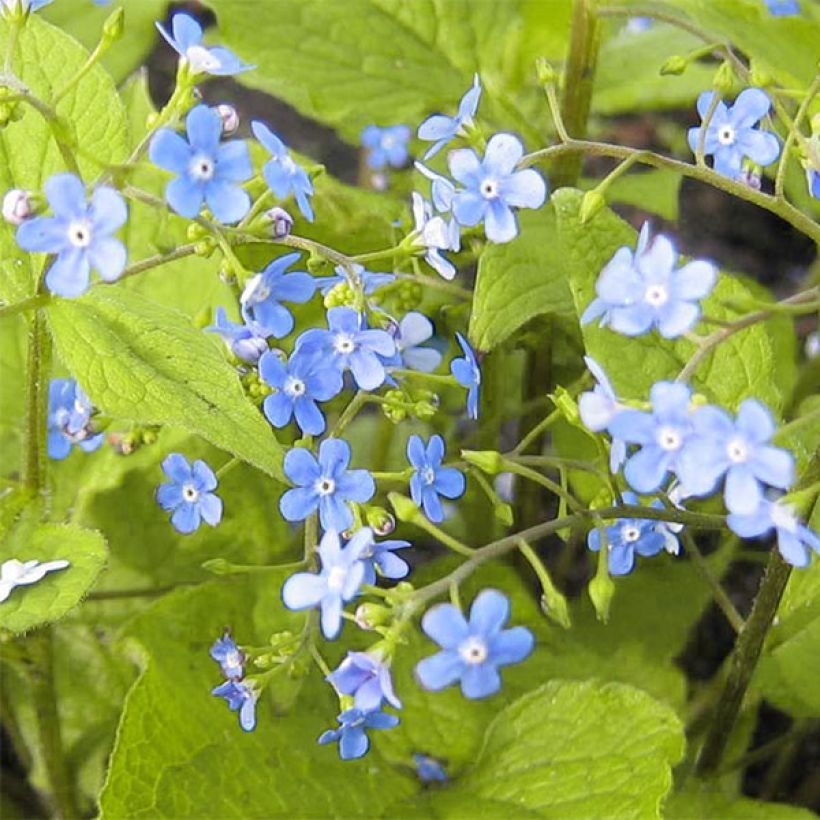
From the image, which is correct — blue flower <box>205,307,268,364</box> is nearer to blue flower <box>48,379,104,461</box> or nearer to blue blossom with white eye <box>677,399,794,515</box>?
blue flower <box>48,379,104,461</box>

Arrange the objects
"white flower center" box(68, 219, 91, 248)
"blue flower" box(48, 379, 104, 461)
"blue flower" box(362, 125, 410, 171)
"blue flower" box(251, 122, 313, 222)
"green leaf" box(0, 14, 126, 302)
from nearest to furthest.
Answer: "white flower center" box(68, 219, 91, 248), "blue flower" box(251, 122, 313, 222), "green leaf" box(0, 14, 126, 302), "blue flower" box(48, 379, 104, 461), "blue flower" box(362, 125, 410, 171)

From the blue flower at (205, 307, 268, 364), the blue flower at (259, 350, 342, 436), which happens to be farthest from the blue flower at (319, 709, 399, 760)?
the blue flower at (205, 307, 268, 364)

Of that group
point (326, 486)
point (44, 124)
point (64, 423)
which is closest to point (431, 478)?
point (326, 486)

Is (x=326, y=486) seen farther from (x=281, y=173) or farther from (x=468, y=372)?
(x=281, y=173)

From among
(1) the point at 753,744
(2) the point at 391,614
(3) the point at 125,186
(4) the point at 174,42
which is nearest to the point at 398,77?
(4) the point at 174,42

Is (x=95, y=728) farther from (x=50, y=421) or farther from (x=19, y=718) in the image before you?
(x=50, y=421)

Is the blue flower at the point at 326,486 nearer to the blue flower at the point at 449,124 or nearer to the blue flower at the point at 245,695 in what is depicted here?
the blue flower at the point at 245,695
